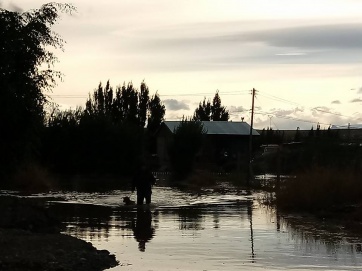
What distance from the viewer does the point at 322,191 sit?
28031 mm

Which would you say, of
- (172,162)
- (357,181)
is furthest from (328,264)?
(172,162)

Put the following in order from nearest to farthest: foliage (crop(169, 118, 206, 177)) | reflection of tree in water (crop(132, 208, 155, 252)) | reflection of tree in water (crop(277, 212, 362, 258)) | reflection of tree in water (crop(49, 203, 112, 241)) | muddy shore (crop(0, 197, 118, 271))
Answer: muddy shore (crop(0, 197, 118, 271))
reflection of tree in water (crop(277, 212, 362, 258))
reflection of tree in water (crop(132, 208, 155, 252))
reflection of tree in water (crop(49, 203, 112, 241))
foliage (crop(169, 118, 206, 177))

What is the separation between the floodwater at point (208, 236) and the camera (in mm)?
14523

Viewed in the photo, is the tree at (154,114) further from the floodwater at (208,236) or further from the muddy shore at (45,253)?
the muddy shore at (45,253)

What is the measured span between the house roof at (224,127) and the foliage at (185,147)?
19159 millimetres

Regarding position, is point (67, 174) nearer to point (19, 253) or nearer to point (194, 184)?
point (194, 184)

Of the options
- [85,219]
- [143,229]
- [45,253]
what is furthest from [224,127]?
[45,253]

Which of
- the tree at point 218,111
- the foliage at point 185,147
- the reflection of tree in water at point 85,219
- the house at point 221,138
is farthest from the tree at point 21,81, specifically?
the tree at point 218,111

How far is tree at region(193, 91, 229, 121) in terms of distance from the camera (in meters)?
102

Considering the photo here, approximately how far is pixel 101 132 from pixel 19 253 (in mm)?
51420

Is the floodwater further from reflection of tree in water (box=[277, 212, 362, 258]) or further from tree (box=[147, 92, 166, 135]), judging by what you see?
tree (box=[147, 92, 166, 135])

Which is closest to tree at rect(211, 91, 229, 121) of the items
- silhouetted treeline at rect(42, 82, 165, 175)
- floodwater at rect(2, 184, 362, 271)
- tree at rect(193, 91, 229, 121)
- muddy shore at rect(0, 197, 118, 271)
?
tree at rect(193, 91, 229, 121)

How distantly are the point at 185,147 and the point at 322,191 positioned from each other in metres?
34.8

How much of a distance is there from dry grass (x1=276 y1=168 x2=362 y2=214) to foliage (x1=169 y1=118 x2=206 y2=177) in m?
33.2
